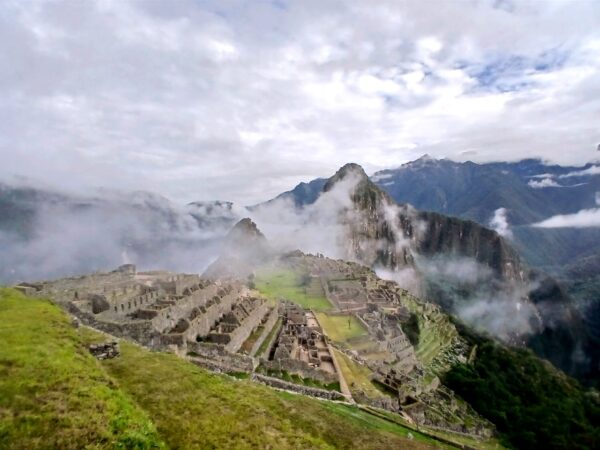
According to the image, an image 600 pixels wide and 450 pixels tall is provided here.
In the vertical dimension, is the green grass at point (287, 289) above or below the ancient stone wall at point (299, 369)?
below

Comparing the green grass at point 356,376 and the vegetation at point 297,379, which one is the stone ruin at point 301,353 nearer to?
the vegetation at point 297,379

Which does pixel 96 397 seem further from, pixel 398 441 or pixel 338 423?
pixel 398 441

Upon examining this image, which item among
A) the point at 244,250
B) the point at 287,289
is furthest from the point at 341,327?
the point at 244,250

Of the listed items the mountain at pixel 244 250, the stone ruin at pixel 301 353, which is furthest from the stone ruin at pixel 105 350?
the mountain at pixel 244 250

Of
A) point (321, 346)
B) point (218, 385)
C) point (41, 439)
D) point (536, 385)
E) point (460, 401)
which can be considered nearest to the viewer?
point (41, 439)

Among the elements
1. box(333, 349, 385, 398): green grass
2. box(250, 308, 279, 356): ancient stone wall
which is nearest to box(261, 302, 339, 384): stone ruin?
box(250, 308, 279, 356): ancient stone wall

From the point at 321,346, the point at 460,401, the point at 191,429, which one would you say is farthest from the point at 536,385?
the point at 191,429

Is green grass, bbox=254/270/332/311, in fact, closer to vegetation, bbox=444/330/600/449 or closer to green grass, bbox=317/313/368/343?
green grass, bbox=317/313/368/343
